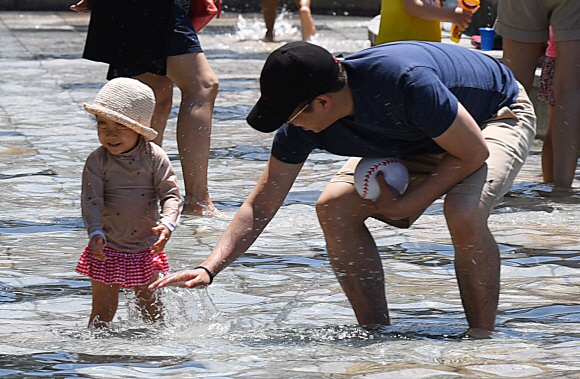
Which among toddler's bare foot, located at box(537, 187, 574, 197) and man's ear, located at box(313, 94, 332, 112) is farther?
toddler's bare foot, located at box(537, 187, 574, 197)

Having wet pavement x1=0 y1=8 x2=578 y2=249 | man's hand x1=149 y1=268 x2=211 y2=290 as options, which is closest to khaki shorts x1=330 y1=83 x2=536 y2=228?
man's hand x1=149 y1=268 x2=211 y2=290

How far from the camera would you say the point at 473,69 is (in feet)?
12.1

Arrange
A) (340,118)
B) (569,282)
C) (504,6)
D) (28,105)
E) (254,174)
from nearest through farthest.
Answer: (340,118) → (569,282) → (504,6) → (254,174) → (28,105)

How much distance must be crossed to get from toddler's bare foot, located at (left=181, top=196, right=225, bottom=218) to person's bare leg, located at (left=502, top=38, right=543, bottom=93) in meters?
2.04

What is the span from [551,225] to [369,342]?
7.09ft

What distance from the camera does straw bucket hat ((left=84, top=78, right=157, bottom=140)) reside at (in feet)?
12.2

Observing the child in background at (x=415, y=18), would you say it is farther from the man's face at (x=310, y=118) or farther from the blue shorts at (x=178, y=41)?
the man's face at (x=310, y=118)

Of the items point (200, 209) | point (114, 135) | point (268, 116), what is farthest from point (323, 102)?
point (200, 209)

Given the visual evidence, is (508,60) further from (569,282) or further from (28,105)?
(28,105)

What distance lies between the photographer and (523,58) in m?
6.11

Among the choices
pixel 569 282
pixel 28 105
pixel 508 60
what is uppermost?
pixel 508 60

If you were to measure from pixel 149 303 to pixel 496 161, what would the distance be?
4.77 feet

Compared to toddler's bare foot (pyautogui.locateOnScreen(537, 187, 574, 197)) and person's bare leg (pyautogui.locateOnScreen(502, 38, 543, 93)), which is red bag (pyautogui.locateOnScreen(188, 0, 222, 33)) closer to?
person's bare leg (pyautogui.locateOnScreen(502, 38, 543, 93))

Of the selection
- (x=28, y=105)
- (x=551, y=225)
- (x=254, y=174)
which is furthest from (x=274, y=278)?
(x=28, y=105)
